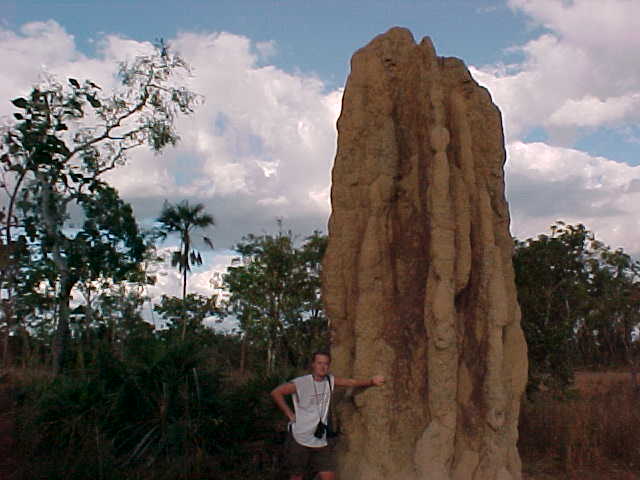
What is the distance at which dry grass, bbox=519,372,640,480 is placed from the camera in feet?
25.4

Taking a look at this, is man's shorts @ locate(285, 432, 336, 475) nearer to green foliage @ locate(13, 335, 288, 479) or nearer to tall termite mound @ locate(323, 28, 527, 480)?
tall termite mound @ locate(323, 28, 527, 480)

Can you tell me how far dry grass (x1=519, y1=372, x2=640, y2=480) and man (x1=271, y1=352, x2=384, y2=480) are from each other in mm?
3140

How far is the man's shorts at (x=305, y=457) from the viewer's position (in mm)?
5375

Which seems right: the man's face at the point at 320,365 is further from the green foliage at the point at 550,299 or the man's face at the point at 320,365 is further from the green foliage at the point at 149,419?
the green foliage at the point at 550,299

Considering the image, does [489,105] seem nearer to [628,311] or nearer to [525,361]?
[525,361]

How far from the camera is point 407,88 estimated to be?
269 inches

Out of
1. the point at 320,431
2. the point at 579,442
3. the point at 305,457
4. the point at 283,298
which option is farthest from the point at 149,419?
the point at 283,298

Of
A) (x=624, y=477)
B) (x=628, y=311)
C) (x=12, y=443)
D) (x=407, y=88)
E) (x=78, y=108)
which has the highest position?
(x=78, y=108)

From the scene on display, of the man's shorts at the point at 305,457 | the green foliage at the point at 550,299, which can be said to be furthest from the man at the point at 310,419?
the green foliage at the point at 550,299

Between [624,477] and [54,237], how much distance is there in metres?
12.2

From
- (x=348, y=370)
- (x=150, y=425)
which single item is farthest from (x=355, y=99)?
(x=150, y=425)

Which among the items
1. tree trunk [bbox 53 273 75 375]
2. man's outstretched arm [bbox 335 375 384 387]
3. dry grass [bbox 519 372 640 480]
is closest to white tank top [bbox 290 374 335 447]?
man's outstretched arm [bbox 335 375 384 387]

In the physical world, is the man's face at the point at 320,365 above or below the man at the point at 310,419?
above

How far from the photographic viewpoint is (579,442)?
27.2 ft
